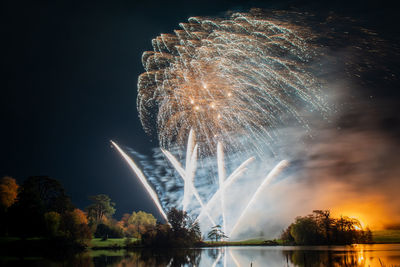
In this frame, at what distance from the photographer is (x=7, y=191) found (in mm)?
64750

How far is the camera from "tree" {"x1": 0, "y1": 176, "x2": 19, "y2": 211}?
207 feet

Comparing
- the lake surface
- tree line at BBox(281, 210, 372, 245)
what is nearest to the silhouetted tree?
the lake surface

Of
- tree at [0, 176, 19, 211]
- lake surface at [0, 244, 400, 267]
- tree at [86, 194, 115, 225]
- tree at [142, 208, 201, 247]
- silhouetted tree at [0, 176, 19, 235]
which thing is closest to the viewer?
lake surface at [0, 244, 400, 267]

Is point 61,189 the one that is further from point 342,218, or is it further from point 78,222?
point 342,218

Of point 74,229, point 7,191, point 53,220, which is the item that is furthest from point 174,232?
point 7,191

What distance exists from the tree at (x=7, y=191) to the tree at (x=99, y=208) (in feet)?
89.5

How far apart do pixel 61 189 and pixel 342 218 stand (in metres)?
69.2

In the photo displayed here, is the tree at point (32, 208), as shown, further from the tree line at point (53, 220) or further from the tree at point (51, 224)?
the tree at point (51, 224)

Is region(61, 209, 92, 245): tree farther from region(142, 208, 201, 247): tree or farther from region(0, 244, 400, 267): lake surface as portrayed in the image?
region(0, 244, 400, 267): lake surface

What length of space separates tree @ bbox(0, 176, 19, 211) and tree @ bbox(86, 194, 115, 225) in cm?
2728

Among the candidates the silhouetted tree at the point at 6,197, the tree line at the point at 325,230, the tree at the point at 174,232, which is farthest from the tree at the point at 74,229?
the tree line at the point at 325,230

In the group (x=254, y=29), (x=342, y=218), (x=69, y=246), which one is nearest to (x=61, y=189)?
(x=69, y=246)

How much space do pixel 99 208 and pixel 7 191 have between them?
3366 centimetres

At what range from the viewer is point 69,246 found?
54062mm
